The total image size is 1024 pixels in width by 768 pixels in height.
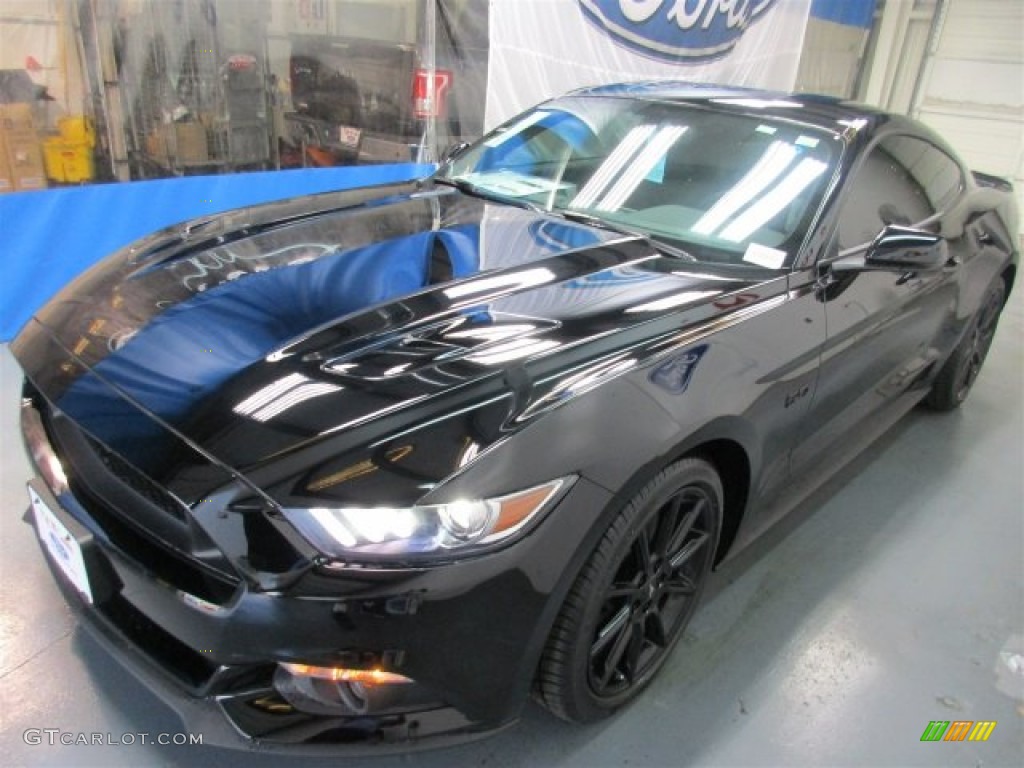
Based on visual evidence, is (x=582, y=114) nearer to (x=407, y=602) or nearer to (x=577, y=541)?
(x=577, y=541)

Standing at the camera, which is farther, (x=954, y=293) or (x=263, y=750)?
(x=954, y=293)

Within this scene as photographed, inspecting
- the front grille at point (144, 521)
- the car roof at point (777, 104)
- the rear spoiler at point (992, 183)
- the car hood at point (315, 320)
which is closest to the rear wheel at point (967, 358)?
the rear spoiler at point (992, 183)

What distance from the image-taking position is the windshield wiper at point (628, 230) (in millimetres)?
2035

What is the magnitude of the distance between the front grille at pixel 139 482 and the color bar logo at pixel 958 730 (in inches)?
68.9

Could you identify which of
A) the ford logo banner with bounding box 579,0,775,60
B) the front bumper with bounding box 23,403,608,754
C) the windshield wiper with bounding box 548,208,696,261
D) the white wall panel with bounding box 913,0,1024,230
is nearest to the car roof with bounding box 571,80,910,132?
the windshield wiper with bounding box 548,208,696,261

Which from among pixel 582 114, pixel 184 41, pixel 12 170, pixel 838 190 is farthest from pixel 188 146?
pixel 838 190

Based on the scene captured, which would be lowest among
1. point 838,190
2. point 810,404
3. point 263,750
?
point 263,750

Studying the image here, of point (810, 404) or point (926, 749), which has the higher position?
point (810, 404)

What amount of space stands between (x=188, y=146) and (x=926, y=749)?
13.8 feet

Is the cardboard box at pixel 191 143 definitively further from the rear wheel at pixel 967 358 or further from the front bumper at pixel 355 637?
the rear wheel at pixel 967 358

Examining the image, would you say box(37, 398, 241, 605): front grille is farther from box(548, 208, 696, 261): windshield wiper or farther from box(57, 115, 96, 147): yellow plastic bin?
box(57, 115, 96, 147): yellow plastic bin

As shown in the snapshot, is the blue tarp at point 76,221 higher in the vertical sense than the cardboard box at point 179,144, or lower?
lower

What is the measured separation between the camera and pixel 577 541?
1.35 m

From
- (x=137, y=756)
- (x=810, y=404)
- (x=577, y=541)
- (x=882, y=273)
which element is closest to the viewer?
(x=577, y=541)
